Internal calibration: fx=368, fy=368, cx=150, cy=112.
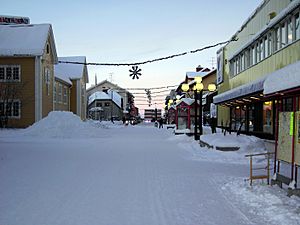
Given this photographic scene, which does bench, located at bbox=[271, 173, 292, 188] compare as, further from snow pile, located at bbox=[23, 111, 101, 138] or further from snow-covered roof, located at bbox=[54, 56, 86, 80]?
snow-covered roof, located at bbox=[54, 56, 86, 80]

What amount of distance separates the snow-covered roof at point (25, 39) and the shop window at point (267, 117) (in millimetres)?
22788

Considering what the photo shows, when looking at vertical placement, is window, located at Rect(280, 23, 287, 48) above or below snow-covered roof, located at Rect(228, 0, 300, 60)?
below

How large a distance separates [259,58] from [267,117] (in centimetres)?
310

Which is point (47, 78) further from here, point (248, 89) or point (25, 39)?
point (248, 89)

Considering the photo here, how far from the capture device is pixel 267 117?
52.7 ft

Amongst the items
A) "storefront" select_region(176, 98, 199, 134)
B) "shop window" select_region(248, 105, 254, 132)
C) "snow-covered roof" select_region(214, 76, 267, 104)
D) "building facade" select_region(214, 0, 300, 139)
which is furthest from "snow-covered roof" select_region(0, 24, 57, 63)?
"shop window" select_region(248, 105, 254, 132)

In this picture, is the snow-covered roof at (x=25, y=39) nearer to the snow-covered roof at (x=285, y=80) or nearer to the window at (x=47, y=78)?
the window at (x=47, y=78)

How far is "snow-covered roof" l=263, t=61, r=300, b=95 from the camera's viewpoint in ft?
20.5

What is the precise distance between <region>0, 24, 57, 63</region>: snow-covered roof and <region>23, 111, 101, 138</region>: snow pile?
782 cm

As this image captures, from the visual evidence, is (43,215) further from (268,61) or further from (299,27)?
(268,61)

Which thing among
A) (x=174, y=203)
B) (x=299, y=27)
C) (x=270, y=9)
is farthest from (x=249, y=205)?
(x=270, y=9)

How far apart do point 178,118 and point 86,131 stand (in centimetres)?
767

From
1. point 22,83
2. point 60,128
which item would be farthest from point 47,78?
point 60,128

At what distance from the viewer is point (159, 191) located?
757 centimetres
